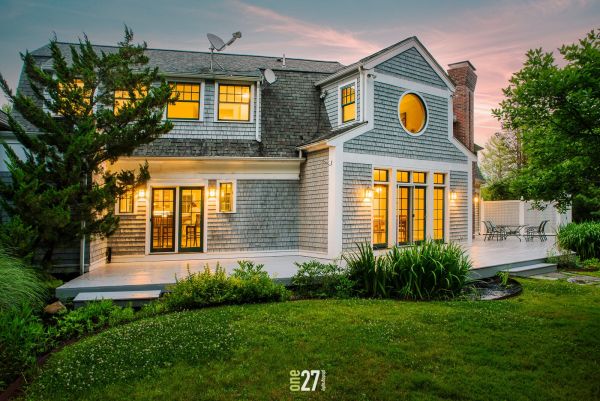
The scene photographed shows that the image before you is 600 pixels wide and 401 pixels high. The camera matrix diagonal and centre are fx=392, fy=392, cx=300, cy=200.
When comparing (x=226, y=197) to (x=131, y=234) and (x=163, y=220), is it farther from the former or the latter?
(x=131, y=234)

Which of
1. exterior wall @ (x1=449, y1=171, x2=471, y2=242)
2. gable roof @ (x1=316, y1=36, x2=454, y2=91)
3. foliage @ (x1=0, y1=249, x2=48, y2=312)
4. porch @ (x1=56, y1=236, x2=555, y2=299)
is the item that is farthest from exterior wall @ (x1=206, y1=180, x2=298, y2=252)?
exterior wall @ (x1=449, y1=171, x2=471, y2=242)

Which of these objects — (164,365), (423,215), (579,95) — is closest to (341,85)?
(423,215)

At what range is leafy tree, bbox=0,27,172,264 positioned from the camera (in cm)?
678

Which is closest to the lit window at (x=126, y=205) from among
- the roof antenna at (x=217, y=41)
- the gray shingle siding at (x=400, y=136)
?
the roof antenna at (x=217, y=41)

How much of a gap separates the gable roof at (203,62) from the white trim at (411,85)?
2.52m

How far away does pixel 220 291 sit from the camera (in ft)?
20.7

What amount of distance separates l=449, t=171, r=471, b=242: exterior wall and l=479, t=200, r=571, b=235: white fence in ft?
28.1

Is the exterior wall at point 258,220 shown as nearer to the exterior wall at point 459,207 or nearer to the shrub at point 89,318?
the shrub at point 89,318

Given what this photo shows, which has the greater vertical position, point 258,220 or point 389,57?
point 389,57

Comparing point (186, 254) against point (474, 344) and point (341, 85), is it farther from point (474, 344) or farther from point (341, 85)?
point (474, 344)

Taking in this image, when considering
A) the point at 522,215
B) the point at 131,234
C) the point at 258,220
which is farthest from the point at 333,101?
the point at 522,215

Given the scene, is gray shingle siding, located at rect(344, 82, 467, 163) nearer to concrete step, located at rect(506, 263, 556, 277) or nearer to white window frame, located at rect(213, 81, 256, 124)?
white window frame, located at rect(213, 81, 256, 124)

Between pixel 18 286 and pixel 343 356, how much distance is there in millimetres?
4797

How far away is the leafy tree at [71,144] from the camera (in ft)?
22.2
